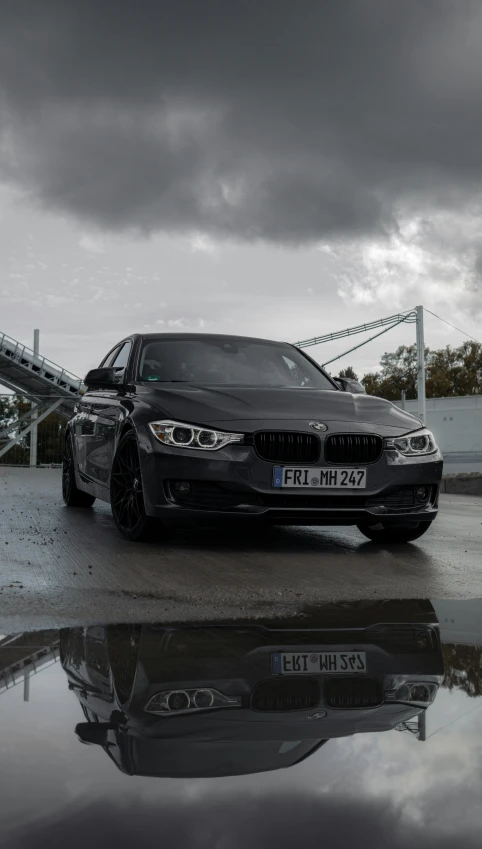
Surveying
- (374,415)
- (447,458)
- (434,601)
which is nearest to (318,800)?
(434,601)

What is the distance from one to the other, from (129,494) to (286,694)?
3832 mm

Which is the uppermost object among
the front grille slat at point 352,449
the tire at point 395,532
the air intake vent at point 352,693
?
the front grille slat at point 352,449

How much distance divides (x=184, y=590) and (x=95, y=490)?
10.9 feet

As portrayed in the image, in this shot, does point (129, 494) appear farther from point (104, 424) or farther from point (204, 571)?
point (204, 571)

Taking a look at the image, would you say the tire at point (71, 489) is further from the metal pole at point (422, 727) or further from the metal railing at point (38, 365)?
the metal railing at point (38, 365)

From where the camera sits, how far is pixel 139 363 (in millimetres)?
7465

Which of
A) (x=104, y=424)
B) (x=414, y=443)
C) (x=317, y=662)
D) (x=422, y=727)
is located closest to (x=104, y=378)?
(x=104, y=424)

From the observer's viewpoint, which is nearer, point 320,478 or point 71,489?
point 320,478

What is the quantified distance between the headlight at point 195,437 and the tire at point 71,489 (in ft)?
10.9

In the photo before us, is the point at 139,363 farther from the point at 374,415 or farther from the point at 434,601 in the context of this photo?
the point at 434,601

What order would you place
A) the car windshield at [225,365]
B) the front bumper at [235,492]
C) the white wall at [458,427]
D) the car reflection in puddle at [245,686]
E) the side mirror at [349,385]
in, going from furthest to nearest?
the white wall at [458,427] < the side mirror at [349,385] < the car windshield at [225,365] < the front bumper at [235,492] < the car reflection in puddle at [245,686]

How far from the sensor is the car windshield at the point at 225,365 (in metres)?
7.24

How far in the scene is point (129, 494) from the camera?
6441 millimetres

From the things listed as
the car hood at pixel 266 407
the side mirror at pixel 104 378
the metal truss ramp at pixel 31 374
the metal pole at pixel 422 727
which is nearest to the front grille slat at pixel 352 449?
the car hood at pixel 266 407
